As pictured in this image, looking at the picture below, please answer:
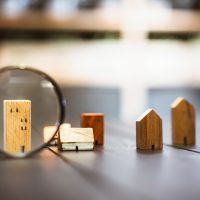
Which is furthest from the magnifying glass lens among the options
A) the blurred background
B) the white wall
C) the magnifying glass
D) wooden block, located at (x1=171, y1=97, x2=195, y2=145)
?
the white wall

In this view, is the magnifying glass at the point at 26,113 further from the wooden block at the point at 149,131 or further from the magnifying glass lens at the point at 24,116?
the wooden block at the point at 149,131

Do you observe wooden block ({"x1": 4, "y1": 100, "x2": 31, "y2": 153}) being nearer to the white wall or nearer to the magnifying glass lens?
the magnifying glass lens

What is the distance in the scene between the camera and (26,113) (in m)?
1.00

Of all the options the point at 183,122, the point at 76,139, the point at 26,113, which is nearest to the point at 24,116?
the point at 26,113

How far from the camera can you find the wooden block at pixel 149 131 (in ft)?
3.59

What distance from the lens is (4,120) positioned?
98 cm

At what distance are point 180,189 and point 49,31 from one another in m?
3.47

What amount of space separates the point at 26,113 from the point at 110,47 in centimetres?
314

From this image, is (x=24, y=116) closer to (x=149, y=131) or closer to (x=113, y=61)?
(x=149, y=131)

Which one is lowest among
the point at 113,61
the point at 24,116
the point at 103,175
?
the point at 103,175

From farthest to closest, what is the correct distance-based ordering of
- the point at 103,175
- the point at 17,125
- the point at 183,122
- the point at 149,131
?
the point at 183,122 → the point at 149,131 → the point at 17,125 → the point at 103,175

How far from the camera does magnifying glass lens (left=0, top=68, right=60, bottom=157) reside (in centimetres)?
94

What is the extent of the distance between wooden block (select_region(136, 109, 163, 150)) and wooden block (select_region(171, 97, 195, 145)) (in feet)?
0.46

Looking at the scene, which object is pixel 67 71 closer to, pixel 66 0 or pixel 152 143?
pixel 66 0
